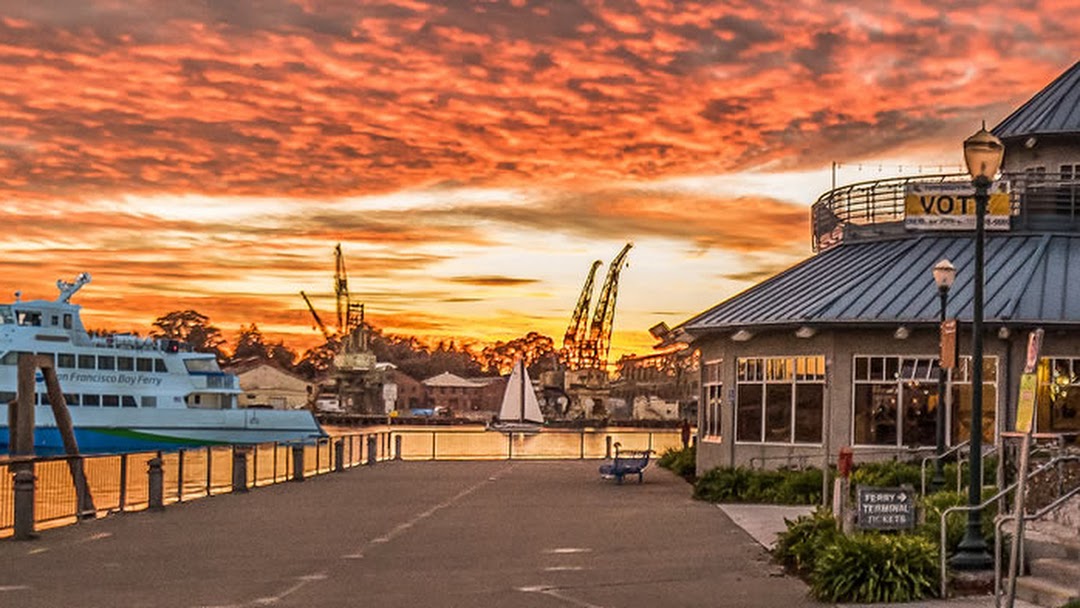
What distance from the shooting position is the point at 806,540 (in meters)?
18.3

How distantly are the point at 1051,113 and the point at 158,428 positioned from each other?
6445 cm

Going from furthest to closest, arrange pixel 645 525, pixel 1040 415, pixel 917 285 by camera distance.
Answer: pixel 917 285 → pixel 1040 415 → pixel 645 525

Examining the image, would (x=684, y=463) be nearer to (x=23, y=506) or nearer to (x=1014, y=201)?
(x=1014, y=201)

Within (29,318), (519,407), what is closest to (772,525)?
(29,318)

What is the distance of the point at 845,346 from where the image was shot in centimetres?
3334

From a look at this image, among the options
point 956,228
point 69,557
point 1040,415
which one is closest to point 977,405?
point 69,557

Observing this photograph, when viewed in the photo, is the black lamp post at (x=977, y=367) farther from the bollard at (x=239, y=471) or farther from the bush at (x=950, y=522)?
the bollard at (x=239, y=471)

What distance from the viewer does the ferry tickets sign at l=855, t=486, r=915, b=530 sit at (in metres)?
16.7

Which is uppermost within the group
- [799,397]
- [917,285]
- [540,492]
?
[917,285]

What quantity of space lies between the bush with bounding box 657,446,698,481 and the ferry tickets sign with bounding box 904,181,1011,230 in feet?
30.7

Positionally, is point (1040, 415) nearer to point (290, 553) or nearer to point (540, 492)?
point (540, 492)

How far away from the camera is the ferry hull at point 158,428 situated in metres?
88.3

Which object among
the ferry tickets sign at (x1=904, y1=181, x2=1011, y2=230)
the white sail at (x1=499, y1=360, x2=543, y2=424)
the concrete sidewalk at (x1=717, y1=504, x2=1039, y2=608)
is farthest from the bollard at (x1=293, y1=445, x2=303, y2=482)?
the white sail at (x1=499, y1=360, x2=543, y2=424)

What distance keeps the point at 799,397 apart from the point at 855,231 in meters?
6.95
